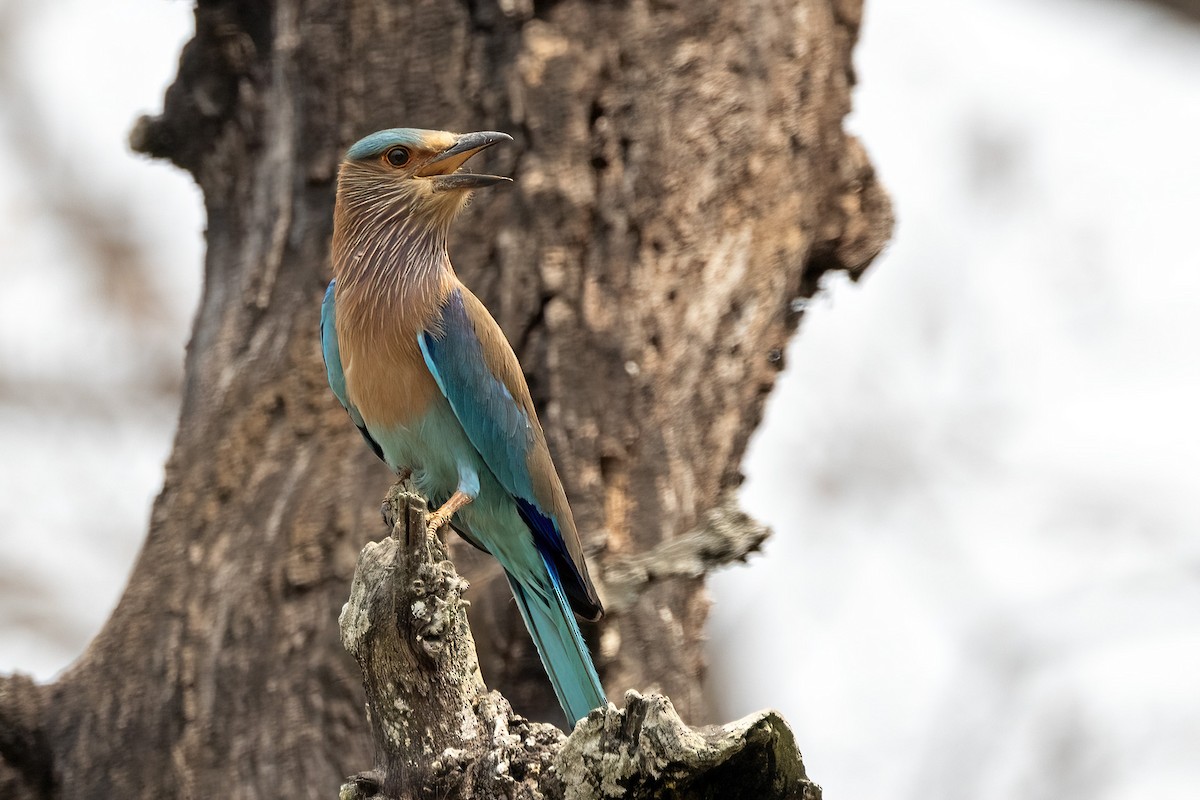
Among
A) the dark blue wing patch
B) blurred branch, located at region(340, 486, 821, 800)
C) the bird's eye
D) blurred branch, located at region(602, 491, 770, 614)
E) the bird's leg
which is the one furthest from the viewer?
blurred branch, located at region(602, 491, 770, 614)

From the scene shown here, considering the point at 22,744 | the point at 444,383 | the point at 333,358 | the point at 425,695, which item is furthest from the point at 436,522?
the point at 22,744

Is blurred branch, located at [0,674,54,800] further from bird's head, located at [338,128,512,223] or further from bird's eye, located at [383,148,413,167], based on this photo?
bird's eye, located at [383,148,413,167]

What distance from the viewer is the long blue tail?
12.7 feet

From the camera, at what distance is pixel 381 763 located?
9.91 feet

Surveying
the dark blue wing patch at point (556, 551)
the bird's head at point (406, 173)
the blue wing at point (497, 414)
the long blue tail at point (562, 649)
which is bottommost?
the long blue tail at point (562, 649)

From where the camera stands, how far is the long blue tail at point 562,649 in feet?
12.7

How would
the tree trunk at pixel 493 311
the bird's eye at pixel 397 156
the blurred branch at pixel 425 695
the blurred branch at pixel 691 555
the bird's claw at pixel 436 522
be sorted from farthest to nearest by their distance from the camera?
the tree trunk at pixel 493 311 → the blurred branch at pixel 691 555 → the bird's eye at pixel 397 156 → the bird's claw at pixel 436 522 → the blurred branch at pixel 425 695

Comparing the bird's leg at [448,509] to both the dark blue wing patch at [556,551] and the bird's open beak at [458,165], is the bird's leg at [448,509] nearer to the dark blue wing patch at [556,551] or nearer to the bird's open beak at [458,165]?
the dark blue wing patch at [556,551]

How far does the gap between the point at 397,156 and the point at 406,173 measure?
61 mm

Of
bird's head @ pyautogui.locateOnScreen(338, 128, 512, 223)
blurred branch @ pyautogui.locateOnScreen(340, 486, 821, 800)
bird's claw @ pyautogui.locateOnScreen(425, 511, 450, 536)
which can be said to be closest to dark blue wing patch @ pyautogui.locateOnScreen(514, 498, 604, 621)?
bird's claw @ pyautogui.locateOnScreen(425, 511, 450, 536)

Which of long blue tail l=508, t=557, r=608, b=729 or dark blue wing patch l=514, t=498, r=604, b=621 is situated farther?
dark blue wing patch l=514, t=498, r=604, b=621

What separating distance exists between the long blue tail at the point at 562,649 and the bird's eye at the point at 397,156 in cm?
135

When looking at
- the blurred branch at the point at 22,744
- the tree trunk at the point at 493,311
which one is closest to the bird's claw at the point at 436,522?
the tree trunk at the point at 493,311

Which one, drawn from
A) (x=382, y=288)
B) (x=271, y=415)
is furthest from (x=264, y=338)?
(x=382, y=288)
